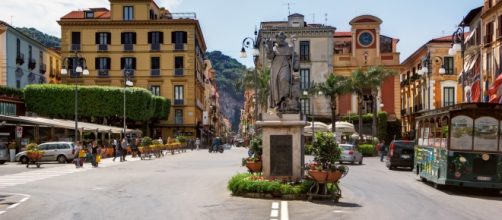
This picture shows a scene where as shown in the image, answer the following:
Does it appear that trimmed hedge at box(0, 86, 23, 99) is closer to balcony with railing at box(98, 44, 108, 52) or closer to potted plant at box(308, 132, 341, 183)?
balcony with railing at box(98, 44, 108, 52)

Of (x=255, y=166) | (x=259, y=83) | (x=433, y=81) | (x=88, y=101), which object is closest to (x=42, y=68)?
(x=88, y=101)

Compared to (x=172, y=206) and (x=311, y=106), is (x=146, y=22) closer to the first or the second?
(x=311, y=106)

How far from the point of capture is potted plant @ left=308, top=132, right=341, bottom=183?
15.7 meters

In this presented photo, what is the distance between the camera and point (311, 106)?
7131 cm

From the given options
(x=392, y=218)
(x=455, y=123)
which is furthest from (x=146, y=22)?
(x=392, y=218)

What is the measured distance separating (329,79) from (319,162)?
48.6 m

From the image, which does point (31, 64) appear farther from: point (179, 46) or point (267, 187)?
point (267, 187)

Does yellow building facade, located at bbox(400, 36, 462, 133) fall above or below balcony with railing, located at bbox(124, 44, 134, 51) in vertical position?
below

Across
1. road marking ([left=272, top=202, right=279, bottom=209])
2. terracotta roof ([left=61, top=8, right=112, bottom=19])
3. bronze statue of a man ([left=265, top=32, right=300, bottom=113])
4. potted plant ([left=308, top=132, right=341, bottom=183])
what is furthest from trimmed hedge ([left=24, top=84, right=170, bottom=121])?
road marking ([left=272, top=202, right=279, bottom=209])

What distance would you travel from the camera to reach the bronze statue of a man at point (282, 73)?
18.1 meters

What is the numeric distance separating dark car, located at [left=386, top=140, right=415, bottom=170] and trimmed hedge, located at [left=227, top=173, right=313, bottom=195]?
669 inches

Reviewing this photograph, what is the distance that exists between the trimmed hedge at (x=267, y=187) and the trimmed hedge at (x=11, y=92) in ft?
145

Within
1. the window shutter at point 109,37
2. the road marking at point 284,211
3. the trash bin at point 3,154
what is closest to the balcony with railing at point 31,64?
the window shutter at point 109,37

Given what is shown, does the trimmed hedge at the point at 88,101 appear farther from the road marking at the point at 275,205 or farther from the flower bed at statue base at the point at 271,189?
the road marking at the point at 275,205
